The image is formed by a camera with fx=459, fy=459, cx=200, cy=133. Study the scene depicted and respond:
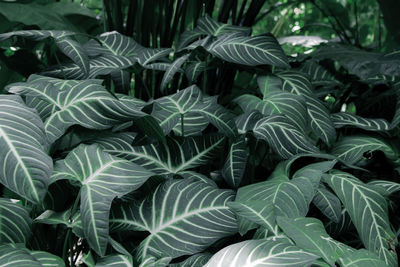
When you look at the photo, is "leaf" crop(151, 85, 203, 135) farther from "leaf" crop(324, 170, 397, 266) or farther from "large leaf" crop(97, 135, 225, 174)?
"leaf" crop(324, 170, 397, 266)

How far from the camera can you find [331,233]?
1060 mm

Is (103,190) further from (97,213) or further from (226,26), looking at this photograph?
(226,26)

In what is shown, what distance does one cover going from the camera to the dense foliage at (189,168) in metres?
0.79

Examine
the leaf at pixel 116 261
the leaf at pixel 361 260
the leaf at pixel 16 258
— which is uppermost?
the leaf at pixel 361 260

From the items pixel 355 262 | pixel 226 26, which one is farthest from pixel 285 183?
pixel 226 26

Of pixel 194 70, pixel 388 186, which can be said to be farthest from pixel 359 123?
pixel 194 70

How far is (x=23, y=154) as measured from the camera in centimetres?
78

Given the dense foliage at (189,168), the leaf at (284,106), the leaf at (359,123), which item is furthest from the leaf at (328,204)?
the leaf at (359,123)

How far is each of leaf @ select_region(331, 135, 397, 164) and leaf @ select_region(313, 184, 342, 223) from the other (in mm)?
214

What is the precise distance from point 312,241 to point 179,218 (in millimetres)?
274

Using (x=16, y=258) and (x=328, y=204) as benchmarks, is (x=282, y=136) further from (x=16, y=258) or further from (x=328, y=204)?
(x=16, y=258)

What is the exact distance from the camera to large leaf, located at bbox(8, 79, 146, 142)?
3.16 feet

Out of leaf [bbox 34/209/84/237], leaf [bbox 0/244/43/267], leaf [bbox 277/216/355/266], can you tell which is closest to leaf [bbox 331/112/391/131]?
leaf [bbox 277/216/355/266]

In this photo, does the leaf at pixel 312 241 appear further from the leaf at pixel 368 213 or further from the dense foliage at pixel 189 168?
the leaf at pixel 368 213
